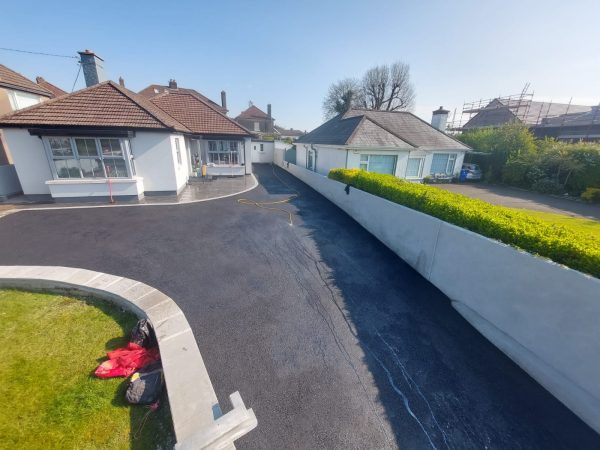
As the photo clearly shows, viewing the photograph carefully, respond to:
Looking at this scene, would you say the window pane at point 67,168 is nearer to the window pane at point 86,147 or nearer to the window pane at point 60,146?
the window pane at point 60,146

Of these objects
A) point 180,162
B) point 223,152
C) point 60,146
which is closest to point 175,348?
point 60,146

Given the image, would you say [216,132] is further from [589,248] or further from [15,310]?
[589,248]

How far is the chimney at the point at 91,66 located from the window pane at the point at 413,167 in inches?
827

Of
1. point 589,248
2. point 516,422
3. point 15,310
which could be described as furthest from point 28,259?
point 589,248

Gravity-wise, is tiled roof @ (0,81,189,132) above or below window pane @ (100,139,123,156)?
above

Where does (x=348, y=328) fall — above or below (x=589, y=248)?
below

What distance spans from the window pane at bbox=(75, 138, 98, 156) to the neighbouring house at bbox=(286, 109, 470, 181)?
13.0 metres

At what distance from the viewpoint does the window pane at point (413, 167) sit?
1983cm

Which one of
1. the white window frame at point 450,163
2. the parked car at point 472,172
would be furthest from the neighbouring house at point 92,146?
the parked car at point 472,172

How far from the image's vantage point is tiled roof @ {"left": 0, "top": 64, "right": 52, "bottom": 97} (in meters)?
13.4

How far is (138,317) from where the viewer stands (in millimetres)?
4867

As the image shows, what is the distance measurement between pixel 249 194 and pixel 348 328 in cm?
1145

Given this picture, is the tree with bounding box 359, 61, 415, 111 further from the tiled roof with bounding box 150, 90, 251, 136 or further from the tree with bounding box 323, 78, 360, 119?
the tiled roof with bounding box 150, 90, 251, 136

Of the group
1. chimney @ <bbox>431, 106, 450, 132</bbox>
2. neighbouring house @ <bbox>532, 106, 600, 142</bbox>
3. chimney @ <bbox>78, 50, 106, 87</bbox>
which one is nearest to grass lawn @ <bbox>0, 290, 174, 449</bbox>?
chimney @ <bbox>78, 50, 106, 87</bbox>
